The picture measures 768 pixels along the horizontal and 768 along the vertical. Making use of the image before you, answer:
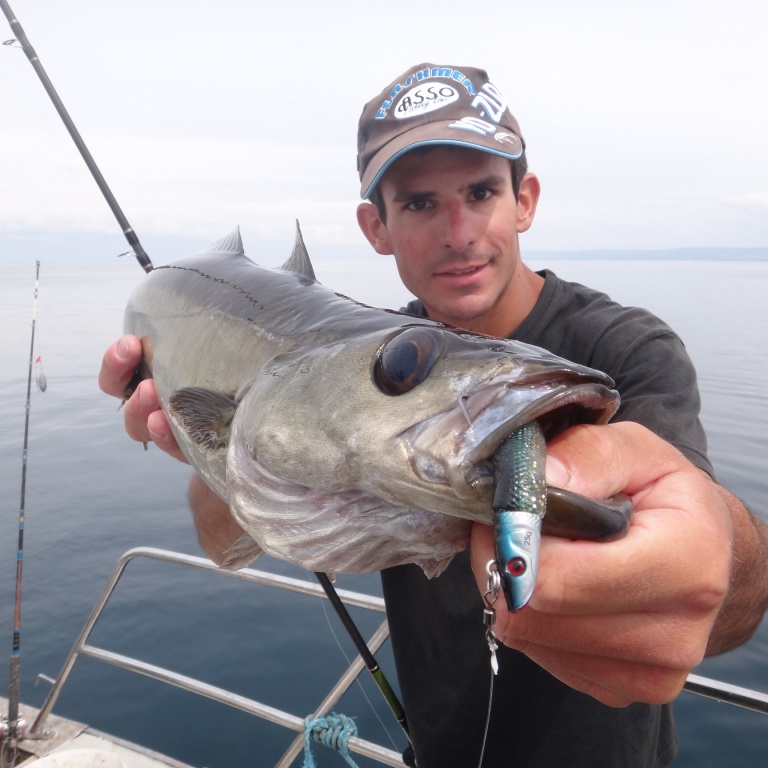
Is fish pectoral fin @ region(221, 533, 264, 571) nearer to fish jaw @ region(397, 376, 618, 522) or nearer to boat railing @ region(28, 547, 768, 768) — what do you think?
boat railing @ region(28, 547, 768, 768)

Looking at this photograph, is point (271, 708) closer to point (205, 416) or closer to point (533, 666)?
point (533, 666)

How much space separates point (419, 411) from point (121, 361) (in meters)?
2.51

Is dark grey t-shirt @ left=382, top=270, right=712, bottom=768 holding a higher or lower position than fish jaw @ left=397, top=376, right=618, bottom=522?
lower

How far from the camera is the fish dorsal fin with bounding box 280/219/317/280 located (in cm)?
294

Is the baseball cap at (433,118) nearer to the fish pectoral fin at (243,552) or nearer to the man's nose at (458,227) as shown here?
the man's nose at (458,227)

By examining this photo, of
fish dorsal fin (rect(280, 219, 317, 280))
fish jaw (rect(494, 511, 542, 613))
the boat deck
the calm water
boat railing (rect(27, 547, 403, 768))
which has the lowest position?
the calm water

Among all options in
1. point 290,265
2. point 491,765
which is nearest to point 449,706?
point 491,765

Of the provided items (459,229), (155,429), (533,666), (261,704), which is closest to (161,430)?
(155,429)

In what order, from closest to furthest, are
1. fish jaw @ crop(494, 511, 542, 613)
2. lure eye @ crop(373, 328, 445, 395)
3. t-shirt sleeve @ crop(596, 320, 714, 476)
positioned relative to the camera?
fish jaw @ crop(494, 511, 542, 613)
lure eye @ crop(373, 328, 445, 395)
t-shirt sleeve @ crop(596, 320, 714, 476)

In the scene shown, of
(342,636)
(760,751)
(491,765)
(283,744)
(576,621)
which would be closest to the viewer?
(576,621)

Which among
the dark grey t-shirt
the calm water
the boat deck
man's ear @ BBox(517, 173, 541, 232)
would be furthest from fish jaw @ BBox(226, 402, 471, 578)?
the calm water

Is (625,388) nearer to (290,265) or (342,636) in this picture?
(290,265)

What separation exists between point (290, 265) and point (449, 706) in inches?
87.1

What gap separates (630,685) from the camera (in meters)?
1.26
